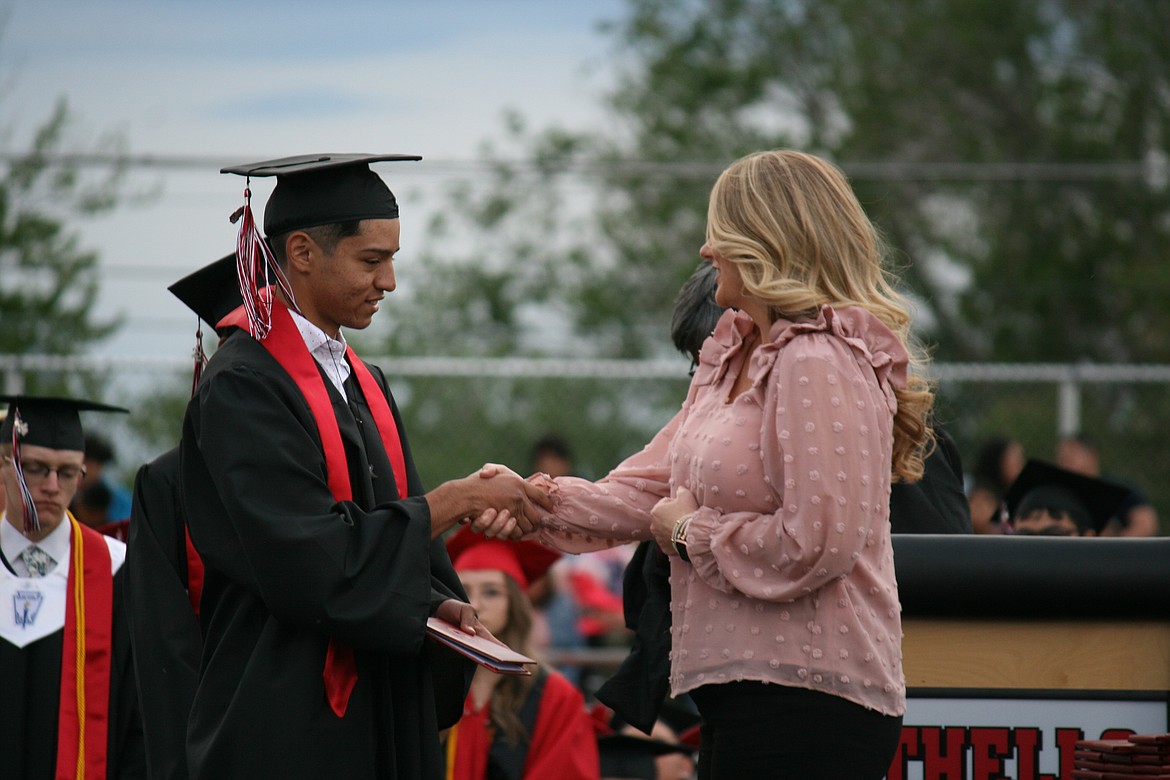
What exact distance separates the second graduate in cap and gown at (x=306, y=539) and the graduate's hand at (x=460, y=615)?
0.07 ft

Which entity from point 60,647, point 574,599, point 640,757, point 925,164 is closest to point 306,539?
point 60,647

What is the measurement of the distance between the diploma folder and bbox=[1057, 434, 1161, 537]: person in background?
508cm

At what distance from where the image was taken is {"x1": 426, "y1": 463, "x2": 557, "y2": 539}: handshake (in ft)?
10.4

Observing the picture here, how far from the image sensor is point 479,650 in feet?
9.57

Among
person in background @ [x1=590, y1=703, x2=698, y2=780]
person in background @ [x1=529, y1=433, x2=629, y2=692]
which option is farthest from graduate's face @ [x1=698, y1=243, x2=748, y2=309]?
person in background @ [x1=529, y1=433, x2=629, y2=692]

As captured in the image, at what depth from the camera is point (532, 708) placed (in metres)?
5.30

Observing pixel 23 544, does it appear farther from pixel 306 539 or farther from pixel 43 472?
pixel 306 539

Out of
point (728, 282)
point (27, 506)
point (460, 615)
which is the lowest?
point (460, 615)

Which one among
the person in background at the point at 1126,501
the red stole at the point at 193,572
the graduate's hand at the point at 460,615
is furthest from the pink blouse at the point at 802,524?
the person in background at the point at 1126,501

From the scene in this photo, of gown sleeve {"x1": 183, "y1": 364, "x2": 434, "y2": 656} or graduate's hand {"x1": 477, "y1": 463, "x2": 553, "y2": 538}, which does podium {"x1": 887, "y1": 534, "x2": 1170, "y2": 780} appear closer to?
graduate's hand {"x1": 477, "y1": 463, "x2": 553, "y2": 538}

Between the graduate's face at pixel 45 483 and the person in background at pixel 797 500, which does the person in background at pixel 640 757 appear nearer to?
the graduate's face at pixel 45 483

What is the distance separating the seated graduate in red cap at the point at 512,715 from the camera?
518 centimetres

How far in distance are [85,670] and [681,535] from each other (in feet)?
7.50

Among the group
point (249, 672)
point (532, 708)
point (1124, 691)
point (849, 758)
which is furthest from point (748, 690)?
point (532, 708)
